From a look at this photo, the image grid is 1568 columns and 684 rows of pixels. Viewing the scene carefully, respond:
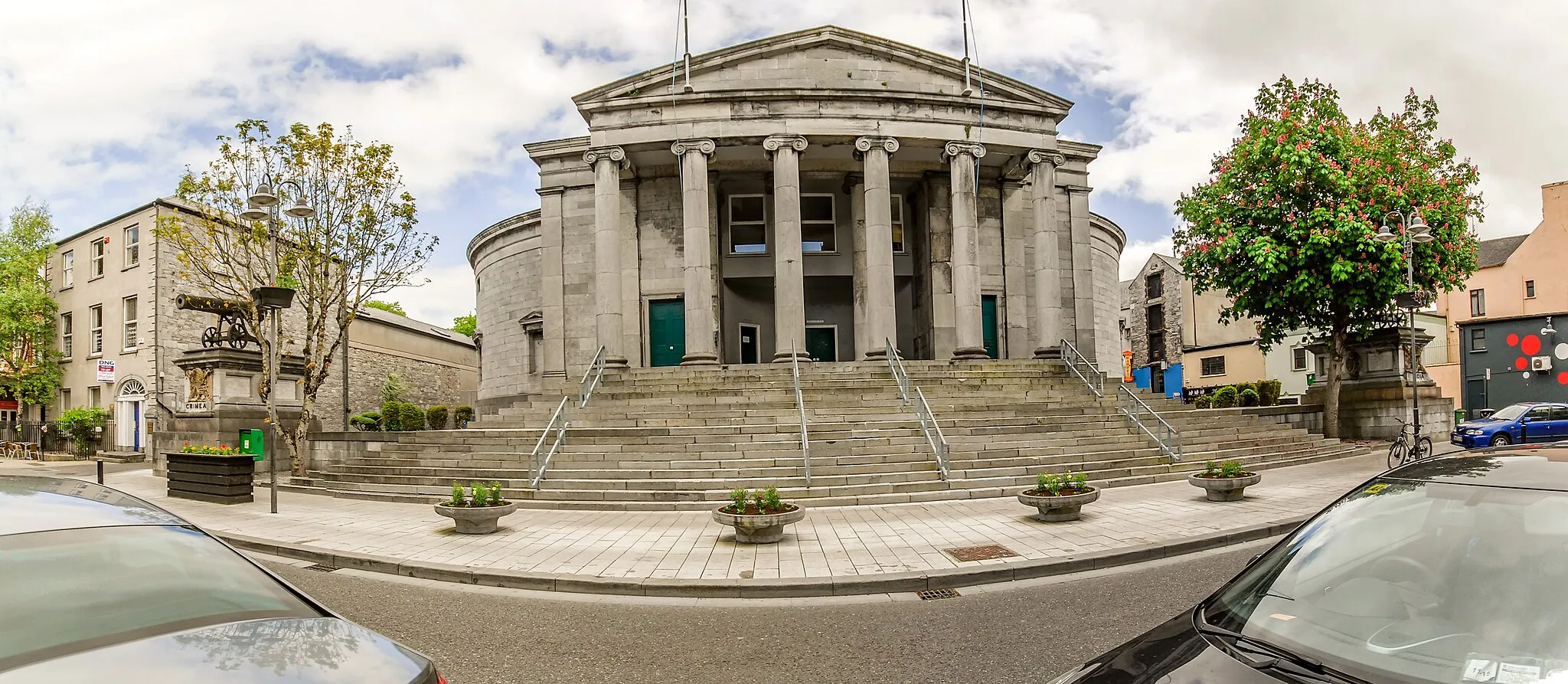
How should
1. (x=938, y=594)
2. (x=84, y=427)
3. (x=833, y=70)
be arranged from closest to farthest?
(x=938, y=594), (x=833, y=70), (x=84, y=427)

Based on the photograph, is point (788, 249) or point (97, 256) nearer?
point (788, 249)

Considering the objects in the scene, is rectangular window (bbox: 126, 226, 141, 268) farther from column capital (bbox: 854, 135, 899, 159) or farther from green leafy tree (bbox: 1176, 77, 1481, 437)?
green leafy tree (bbox: 1176, 77, 1481, 437)

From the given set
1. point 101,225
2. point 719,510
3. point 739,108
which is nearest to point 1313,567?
point 719,510

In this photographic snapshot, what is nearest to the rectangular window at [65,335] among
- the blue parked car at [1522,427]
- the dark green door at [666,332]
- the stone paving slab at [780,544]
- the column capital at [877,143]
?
the dark green door at [666,332]

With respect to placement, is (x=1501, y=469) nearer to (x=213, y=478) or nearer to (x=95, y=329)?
(x=213, y=478)

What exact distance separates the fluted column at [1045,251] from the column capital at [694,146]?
9525mm

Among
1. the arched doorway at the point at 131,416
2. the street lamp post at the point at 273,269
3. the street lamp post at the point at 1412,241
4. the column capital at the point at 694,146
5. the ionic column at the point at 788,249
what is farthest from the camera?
the arched doorway at the point at 131,416

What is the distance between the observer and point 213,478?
14.4 meters

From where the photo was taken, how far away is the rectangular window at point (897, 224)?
26.9m

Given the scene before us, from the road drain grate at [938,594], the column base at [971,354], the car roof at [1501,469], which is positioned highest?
the column base at [971,354]

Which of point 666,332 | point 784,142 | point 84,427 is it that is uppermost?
point 784,142

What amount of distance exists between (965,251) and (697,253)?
763 cm

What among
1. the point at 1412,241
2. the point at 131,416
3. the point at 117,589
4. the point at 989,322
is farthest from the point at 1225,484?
the point at 131,416

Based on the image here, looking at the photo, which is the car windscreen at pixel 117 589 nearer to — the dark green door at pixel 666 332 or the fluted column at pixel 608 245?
the fluted column at pixel 608 245
